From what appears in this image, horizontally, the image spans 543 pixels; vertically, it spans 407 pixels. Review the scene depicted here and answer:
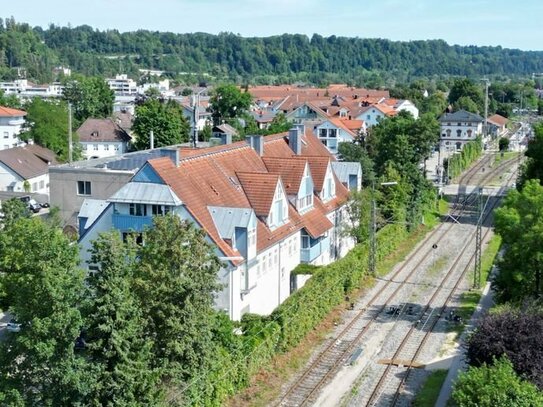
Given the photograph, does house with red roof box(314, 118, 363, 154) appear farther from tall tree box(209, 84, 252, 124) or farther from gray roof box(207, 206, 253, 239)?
gray roof box(207, 206, 253, 239)

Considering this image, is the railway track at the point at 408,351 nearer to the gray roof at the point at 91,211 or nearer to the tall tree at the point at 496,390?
the tall tree at the point at 496,390

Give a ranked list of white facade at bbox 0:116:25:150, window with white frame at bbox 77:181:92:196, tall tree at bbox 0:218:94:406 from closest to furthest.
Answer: tall tree at bbox 0:218:94:406, window with white frame at bbox 77:181:92:196, white facade at bbox 0:116:25:150

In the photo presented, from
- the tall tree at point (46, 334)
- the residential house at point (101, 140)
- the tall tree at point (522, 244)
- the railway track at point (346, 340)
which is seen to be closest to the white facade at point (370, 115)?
the residential house at point (101, 140)

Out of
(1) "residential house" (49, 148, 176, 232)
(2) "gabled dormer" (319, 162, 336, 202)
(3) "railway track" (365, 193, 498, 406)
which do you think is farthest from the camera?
(2) "gabled dormer" (319, 162, 336, 202)

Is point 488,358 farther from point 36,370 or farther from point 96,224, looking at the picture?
point 96,224

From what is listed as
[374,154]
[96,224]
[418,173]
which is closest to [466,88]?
[374,154]

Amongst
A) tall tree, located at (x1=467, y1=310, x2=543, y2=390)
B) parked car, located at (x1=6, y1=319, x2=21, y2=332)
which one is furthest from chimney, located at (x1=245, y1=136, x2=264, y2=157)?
tall tree, located at (x1=467, y1=310, x2=543, y2=390)
